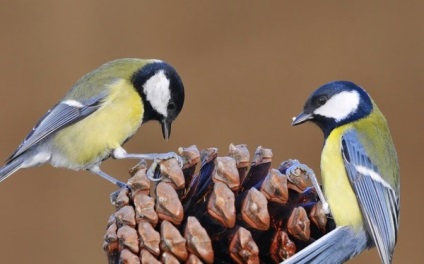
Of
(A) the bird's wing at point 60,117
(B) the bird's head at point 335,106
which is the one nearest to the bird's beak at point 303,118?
(B) the bird's head at point 335,106

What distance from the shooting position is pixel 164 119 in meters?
1.79

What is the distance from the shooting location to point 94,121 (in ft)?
6.06

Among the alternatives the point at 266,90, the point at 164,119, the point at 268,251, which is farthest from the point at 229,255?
the point at 266,90

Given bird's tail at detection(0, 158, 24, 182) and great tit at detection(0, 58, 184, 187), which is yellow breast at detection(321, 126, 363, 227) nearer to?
great tit at detection(0, 58, 184, 187)

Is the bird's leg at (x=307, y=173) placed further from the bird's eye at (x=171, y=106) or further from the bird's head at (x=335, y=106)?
the bird's eye at (x=171, y=106)

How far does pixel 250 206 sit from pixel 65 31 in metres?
1.02

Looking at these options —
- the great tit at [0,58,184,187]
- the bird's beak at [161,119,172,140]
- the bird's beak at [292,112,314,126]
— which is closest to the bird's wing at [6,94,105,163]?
the great tit at [0,58,184,187]

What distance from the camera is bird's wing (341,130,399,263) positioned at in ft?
4.65

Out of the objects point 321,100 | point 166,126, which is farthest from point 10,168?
point 321,100

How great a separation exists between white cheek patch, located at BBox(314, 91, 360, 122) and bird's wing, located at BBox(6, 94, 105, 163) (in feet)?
1.57

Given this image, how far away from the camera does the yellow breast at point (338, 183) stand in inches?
55.1

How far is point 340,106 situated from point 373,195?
13 centimetres

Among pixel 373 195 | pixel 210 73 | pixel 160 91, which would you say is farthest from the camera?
pixel 210 73

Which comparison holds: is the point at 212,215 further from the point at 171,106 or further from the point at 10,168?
the point at 10,168
